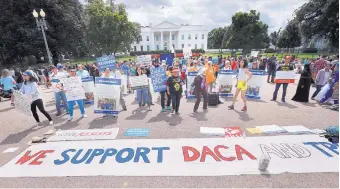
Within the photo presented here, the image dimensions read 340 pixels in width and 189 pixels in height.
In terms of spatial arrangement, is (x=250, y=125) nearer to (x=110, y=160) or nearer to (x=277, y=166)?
(x=277, y=166)

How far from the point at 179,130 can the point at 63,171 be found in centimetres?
315

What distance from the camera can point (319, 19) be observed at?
33.1 metres

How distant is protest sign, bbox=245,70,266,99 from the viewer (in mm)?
9406

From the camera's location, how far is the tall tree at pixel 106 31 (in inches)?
1774

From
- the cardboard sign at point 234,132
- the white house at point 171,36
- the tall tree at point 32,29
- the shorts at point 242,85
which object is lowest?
the cardboard sign at point 234,132

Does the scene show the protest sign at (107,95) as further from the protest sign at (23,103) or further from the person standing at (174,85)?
the protest sign at (23,103)

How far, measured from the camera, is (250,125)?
627 centimetres

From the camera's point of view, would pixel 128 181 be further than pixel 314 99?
No

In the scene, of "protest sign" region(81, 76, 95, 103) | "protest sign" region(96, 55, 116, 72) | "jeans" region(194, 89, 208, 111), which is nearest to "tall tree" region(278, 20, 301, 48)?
"protest sign" region(96, 55, 116, 72)

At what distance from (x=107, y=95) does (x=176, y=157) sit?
3892 millimetres

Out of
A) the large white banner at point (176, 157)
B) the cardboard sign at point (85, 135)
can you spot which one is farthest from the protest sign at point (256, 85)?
the cardboard sign at point (85, 135)

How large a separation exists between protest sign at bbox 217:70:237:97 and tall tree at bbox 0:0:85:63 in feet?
91.6

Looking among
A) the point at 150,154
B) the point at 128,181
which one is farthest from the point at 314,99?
the point at 128,181

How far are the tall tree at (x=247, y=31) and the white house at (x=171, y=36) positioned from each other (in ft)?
119
